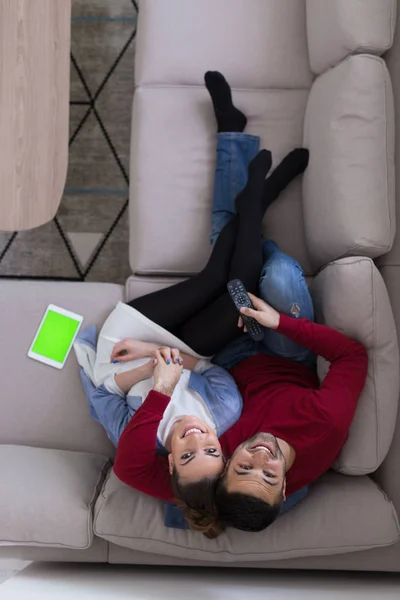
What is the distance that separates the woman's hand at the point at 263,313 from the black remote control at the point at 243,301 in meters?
0.02

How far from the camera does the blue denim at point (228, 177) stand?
1.69 meters

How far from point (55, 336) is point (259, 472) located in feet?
2.40

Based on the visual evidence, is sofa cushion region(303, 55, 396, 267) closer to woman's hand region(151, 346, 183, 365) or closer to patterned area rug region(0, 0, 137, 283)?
woman's hand region(151, 346, 183, 365)

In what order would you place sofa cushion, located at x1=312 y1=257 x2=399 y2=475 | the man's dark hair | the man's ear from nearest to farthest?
the man's dark hair
the man's ear
sofa cushion, located at x1=312 y1=257 x2=399 y2=475

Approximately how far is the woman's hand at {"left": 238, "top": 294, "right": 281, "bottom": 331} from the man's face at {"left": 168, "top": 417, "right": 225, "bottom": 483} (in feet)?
1.03

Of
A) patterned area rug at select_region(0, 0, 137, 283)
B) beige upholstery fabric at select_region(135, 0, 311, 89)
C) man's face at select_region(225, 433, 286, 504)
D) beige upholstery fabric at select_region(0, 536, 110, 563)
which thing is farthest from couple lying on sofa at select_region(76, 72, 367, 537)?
patterned area rug at select_region(0, 0, 137, 283)

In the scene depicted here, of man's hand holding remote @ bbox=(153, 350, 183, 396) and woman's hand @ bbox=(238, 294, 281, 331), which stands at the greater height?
woman's hand @ bbox=(238, 294, 281, 331)

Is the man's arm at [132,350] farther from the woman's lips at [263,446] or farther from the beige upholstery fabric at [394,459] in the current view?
the beige upholstery fabric at [394,459]

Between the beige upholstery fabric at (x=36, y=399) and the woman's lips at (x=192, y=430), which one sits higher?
the woman's lips at (x=192, y=430)

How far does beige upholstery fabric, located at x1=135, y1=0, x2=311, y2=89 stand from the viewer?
1.73 m

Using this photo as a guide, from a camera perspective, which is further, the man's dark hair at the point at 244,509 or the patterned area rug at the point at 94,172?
the patterned area rug at the point at 94,172

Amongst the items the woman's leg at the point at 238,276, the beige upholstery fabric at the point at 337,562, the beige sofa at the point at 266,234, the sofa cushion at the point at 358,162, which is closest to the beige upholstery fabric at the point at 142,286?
the beige sofa at the point at 266,234

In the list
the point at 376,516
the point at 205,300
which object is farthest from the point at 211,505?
the point at 205,300

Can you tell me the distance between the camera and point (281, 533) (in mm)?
1431
